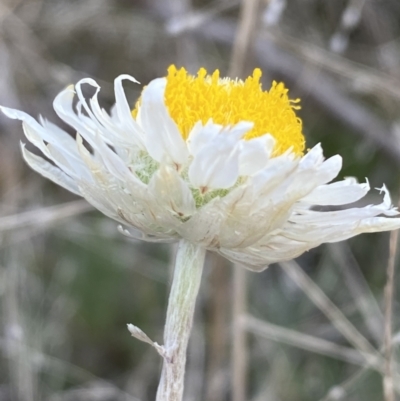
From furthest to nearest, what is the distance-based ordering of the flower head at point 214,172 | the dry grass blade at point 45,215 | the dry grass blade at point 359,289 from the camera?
1. the dry grass blade at point 359,289
2. the dry grass blade at point 45,215
3. the flower head at point 214,172

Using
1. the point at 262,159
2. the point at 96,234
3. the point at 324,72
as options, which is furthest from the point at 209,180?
the point at 324,72

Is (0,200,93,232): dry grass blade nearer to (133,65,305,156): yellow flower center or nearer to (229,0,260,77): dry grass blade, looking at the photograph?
(229,0,260,77): dry grass blade

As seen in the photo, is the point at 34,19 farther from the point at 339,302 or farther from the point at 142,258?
the point at 339,302

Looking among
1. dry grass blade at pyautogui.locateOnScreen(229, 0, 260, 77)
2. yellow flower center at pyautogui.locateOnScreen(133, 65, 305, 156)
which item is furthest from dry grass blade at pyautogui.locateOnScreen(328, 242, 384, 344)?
yellow flower center at pyautogui.locateOnScreen(133, 65, 305, 156)

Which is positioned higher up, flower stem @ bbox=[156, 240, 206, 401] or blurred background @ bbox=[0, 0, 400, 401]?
blurred background @ bbox=[0, 0, 400, 401]

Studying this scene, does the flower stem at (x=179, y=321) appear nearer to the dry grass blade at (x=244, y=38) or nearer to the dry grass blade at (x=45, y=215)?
→ the dry grass blade at (x=45, y=215)

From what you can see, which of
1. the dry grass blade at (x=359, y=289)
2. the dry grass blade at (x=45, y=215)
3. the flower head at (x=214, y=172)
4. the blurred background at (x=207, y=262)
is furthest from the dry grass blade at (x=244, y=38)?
the dry grass blade at (x=359, y=289)
